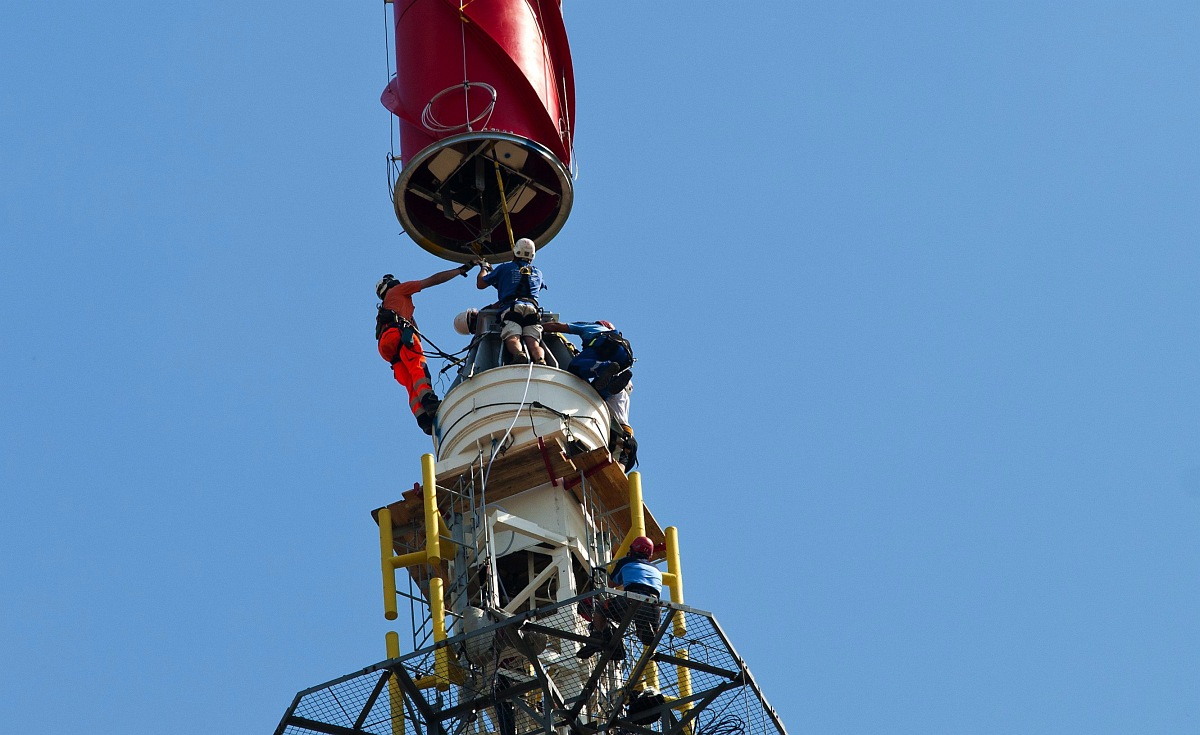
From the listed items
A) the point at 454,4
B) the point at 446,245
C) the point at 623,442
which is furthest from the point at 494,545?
the point at 454,4

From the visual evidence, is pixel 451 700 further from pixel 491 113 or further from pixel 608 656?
pixel 491 113

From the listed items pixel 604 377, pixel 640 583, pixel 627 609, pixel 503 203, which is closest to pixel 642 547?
pixel 640 583

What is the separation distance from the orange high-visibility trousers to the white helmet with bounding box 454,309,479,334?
896mm

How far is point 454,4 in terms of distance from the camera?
42844mm

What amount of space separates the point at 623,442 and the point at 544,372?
66.8 inches

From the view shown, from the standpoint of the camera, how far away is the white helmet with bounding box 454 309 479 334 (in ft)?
131

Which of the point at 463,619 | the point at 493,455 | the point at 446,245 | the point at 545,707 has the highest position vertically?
the point at 446,245

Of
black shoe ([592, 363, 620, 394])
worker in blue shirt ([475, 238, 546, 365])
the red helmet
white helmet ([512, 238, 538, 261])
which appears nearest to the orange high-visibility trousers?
worker in blue shirt ([475, 238, 546, 365])

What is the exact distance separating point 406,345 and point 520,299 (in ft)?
6.27

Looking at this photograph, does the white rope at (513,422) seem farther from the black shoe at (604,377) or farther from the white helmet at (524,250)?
the white helmet at (524,250)

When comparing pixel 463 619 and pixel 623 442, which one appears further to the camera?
pixel 623 442

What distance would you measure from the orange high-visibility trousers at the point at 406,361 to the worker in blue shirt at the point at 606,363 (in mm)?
2411

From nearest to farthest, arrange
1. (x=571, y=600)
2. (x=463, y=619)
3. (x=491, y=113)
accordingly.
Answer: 1. (x=571, y=600)
2. (x=463, y=619)
3. (x=491, y=113)

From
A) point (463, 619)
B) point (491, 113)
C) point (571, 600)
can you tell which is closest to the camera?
point (571, 600)
